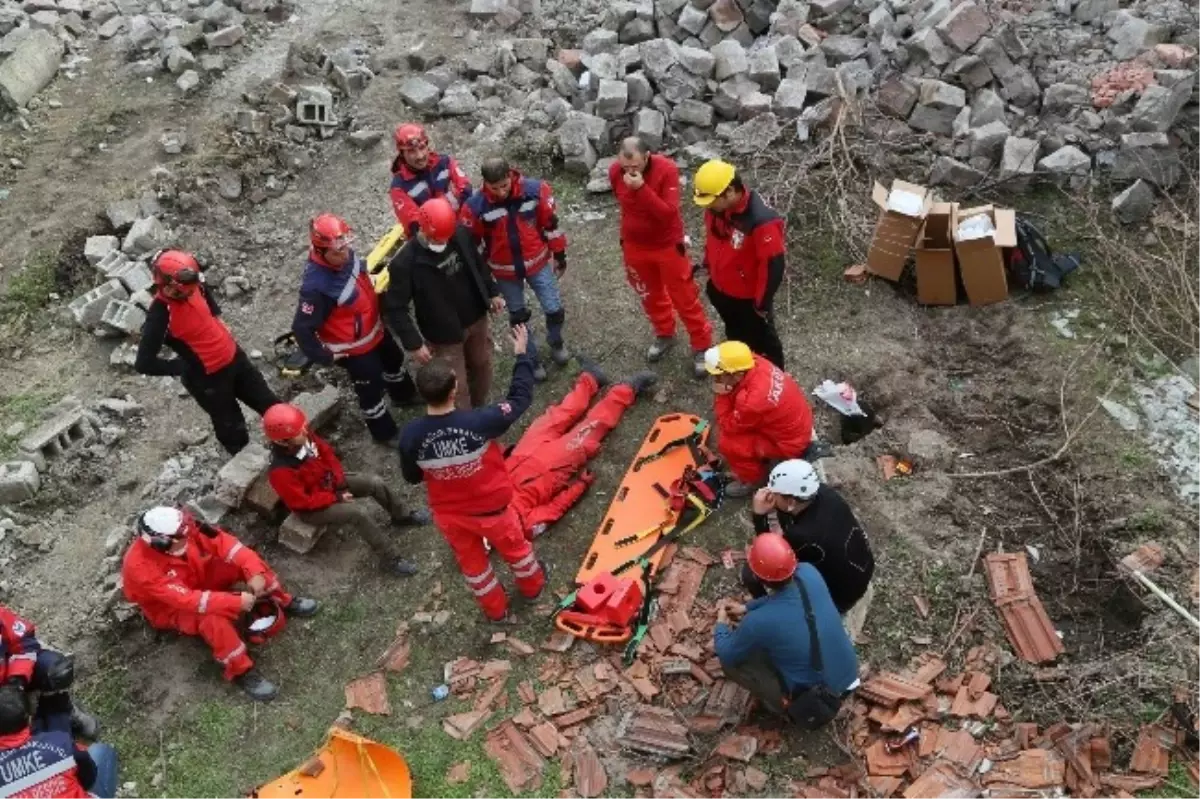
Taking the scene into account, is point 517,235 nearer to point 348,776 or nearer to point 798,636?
point 798,636

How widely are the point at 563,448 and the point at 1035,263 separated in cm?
437

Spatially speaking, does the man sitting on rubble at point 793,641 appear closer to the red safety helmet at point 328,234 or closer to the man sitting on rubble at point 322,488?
the man sitting on rubble at point 322,488

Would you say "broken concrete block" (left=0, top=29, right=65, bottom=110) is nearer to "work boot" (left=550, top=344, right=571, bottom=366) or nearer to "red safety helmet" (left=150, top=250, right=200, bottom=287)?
"red safety helmet" (left=150, top=250, right=200, bottom=287)

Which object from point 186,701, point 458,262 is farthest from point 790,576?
point 186,701

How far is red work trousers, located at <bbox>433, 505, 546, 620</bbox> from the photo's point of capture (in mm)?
6148

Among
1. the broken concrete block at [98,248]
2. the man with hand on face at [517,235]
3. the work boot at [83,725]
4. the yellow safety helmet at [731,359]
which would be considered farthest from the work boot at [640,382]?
the broken concrete block at [98,248]

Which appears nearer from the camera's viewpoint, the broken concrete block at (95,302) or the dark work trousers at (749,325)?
the dark work trousers at (749,325)

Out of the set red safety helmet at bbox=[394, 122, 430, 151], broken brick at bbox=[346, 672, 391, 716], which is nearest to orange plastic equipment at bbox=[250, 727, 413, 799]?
broken brick at bbox=[346, 672, 391, 716]

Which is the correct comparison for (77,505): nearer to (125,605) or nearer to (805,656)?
(125,605)

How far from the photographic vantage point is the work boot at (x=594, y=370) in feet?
26.5

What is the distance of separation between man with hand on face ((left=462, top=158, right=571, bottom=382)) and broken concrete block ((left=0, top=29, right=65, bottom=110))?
7.55 metres

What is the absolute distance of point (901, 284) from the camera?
28.9 ft

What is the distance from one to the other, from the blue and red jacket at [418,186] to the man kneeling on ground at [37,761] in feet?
13.9

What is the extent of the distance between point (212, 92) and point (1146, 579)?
428 inches
